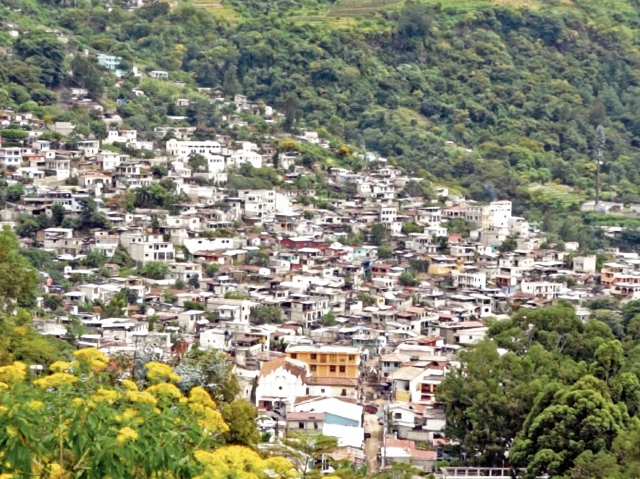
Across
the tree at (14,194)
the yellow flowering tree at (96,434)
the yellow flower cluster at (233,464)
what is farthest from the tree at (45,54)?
the yellow flower cluster at (233,464)

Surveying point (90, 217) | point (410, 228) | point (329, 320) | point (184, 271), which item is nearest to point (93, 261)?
point (184, 271)

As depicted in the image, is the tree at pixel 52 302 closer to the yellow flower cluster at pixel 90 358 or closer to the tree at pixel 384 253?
the tree at pixel 384 253

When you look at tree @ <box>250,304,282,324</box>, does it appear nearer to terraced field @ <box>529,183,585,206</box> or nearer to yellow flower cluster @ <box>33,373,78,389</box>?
terraced field @ <box>529,183,585,206</box>

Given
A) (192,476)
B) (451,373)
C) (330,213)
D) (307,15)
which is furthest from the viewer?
(307,15)

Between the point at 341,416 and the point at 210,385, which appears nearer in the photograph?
the point at 210,385

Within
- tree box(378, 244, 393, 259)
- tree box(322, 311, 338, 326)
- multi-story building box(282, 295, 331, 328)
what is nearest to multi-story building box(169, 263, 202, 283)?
multi-story building box(282, 295, 331, 328)

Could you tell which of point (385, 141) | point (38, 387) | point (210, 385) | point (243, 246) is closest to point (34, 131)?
point (243, 246)

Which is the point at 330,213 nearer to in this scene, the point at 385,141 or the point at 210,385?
the point at 385,141
